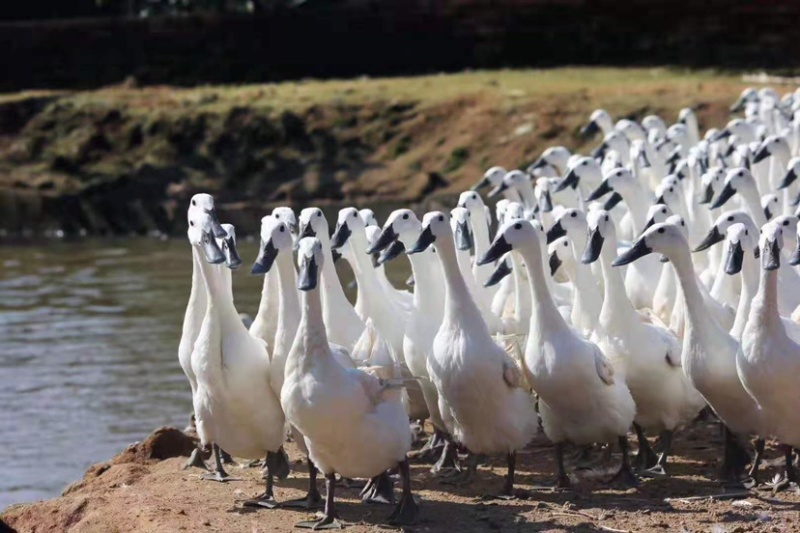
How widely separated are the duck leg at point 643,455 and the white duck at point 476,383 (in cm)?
103

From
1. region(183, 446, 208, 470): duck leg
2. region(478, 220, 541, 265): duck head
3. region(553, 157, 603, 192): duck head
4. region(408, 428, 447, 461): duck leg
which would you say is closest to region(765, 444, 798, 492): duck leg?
region(478, 220, 541, 265): duck head

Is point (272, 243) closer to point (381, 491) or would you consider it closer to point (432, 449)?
point (381, 491)

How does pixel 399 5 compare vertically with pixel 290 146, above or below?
above

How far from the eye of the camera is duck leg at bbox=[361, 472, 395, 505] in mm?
9648

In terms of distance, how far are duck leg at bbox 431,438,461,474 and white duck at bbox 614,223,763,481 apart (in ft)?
5.95

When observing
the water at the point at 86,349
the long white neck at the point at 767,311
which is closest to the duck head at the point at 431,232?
the long white neck at the point at 767,311

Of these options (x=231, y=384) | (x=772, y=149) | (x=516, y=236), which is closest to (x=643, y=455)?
(x=516, y=236)

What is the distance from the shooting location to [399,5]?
3300 cm

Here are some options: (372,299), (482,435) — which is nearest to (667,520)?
(482,435)

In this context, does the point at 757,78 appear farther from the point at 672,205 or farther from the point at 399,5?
the point at 672,205

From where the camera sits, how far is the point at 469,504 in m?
9.51

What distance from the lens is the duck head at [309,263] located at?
29.2 ft

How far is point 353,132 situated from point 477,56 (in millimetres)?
5138

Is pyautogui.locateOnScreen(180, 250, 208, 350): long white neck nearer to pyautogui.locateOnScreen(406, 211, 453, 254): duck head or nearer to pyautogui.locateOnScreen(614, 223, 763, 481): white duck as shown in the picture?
pyautogui.locateOnScreen(406, 211, 453, 254): duck head
